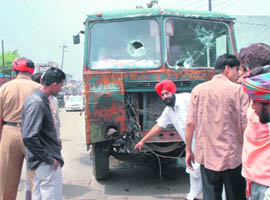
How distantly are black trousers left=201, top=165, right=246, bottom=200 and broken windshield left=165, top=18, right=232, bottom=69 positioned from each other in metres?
2.44

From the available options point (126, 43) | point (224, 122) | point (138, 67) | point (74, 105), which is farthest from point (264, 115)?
point (74, 105)

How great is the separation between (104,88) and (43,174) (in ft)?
6.72

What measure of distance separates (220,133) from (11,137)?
2.16 m

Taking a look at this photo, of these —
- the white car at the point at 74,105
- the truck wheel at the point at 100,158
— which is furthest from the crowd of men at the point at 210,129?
the white car at the point at 74,105

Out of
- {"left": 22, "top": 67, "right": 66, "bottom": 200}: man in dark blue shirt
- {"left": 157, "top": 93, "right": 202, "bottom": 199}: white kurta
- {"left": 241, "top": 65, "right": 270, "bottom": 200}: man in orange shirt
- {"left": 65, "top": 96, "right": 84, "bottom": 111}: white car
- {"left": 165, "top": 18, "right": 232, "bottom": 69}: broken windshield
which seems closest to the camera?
{"left": 241, "top": 65, "right": 270, "bottom": 200}: man in orange shirt

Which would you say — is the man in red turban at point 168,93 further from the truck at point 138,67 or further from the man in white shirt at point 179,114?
the truck at point 138,67

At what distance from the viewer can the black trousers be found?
2678 millimetres

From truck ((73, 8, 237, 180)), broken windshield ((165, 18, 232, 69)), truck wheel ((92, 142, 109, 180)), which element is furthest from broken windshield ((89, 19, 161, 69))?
truck wheel ((92, 142, 109, 180))

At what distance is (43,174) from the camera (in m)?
2.67

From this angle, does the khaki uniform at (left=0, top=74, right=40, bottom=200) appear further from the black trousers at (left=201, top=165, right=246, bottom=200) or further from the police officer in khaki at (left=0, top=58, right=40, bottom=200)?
the black trousers at (left=201, top=165, right=246, bottom=200)

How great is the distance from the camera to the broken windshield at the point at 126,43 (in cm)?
487

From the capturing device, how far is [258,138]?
6.25ft

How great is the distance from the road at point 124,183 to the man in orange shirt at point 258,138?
8.18 feet

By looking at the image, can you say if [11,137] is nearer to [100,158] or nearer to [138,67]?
[100,158]
